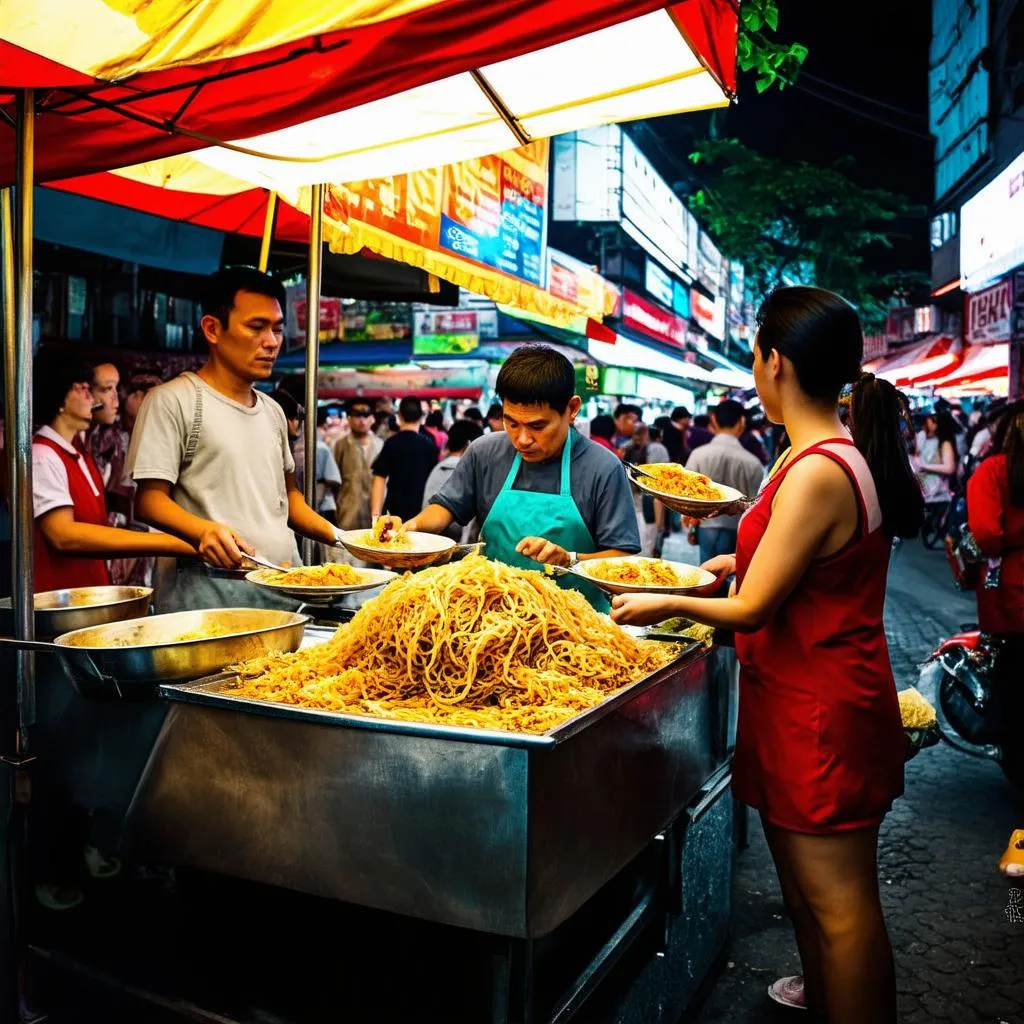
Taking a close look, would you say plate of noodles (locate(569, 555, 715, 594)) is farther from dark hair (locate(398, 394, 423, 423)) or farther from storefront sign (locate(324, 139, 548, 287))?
dark hair (locate(398, 394, 423, 423))

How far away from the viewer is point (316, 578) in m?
3.06

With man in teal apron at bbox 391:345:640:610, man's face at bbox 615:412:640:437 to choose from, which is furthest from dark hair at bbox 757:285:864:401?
man's face at bbox 615:412:640:437

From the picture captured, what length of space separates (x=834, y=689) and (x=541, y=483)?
1.70 m

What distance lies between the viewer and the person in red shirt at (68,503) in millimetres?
3227

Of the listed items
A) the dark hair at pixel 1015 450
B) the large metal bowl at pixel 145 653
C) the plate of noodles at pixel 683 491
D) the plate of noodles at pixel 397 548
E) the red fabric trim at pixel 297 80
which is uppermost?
the red fabric trim at pixel 297 80

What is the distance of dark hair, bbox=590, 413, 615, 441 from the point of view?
421 inches

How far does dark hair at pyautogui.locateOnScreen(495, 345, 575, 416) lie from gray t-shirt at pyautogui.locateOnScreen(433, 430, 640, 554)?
33cm

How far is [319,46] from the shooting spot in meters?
2.35

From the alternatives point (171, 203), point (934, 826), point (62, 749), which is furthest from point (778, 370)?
point (171, 203)

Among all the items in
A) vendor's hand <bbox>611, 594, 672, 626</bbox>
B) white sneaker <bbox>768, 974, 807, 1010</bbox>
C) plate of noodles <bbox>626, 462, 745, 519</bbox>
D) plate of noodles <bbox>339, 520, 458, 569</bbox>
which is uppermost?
plate of noodles <bbox>626, 462, 745, 519</bbox>

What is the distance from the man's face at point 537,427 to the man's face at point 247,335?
0.98 meters

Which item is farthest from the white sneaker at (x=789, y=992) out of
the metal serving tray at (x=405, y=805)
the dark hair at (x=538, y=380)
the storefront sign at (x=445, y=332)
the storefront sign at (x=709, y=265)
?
the storefront sign at (x=709, y=265)

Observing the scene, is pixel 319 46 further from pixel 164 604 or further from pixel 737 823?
pixel 737 823

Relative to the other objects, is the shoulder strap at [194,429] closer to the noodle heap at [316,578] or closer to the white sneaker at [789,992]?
the noodle heap at [316,578]
